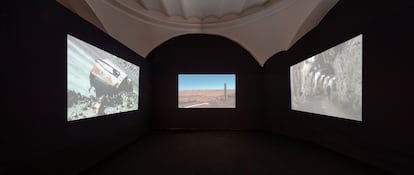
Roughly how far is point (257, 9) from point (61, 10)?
14.3 ft

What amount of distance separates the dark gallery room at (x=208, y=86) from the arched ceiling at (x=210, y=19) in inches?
1.3

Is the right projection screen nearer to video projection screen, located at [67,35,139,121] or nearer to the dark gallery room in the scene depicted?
the dark gallery room

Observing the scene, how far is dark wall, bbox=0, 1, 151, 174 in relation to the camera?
1.53 m

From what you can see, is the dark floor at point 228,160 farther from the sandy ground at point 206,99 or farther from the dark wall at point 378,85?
the sandy ground at point 206,99

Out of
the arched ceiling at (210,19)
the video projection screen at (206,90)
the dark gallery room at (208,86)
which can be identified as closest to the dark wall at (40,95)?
the dark gallery room at (208,86)

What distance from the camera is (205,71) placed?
6.04 m

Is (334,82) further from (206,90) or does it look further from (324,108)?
(206,90)

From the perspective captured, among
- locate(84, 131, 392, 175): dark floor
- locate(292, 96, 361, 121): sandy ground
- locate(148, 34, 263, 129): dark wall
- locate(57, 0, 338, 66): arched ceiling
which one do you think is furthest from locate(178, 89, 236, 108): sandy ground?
locate(292, 96, 361, 121): sandy ground

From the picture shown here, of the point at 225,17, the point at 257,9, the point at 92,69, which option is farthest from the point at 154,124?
the point at 257,9

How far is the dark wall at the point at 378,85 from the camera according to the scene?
6.97 ft

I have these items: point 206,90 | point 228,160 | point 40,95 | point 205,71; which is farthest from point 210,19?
point 40,95

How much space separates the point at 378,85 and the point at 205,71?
172 inches

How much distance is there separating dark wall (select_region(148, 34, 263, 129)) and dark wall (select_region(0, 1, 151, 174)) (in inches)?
128

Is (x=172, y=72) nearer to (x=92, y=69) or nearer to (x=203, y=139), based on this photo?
(x=203, y=139)
